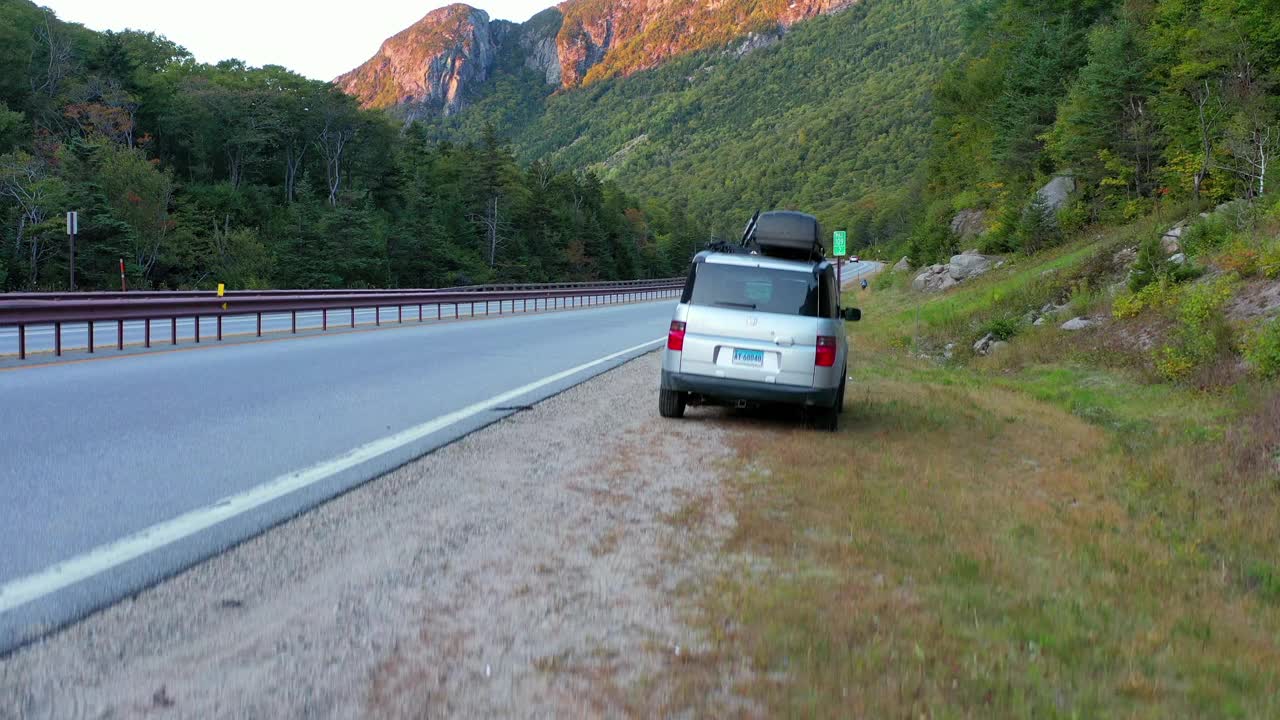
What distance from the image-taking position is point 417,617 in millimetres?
4125

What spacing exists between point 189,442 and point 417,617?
4.90 meters

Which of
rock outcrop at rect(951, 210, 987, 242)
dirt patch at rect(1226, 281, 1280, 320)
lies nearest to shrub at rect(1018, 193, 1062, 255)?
rock outcrop at rect(951, 210, 987, 242)

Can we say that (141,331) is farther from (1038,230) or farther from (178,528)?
(1038,230)

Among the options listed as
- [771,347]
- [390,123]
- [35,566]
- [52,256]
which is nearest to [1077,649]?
[35,566]

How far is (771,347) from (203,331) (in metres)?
17.7

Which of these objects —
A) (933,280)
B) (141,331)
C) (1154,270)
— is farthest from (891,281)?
(141,331)

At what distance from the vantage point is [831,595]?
14.8 feet

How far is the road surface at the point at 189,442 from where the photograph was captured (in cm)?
484

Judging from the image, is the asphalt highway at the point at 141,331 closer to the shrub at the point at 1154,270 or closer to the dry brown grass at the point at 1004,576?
the dry brown grass at the point at 1004,576

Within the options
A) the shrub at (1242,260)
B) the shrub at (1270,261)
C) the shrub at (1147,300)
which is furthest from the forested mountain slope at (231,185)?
the shrub at (1270,261)

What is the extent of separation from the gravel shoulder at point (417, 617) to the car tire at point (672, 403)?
3.59 meters

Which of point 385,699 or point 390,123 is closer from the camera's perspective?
point 385,699

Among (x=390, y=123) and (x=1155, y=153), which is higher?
(x=390, y=123)

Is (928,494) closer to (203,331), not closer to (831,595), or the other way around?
(831,595)
